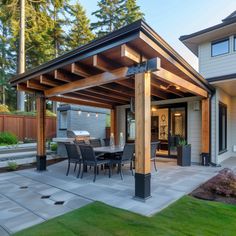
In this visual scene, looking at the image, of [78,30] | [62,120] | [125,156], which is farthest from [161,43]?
[78,30]

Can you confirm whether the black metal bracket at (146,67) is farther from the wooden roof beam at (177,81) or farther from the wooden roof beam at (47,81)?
the wooden roof beam at (47,81)

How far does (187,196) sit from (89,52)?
339cm

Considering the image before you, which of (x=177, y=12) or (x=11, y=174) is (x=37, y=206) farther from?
(x=177, y=12)

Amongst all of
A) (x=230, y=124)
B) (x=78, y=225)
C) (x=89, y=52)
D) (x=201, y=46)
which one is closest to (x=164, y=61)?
(x=89, y=52)

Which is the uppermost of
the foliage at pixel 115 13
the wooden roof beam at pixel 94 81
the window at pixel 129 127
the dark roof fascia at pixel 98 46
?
the foliage at pixel 115 13

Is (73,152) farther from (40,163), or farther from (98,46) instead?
(98,46)

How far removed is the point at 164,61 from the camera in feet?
13.7

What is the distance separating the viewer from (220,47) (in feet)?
26.0

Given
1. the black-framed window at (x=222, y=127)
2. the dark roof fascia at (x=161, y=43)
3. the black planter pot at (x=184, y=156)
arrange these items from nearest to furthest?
1. the dark roof fascia at (x=161, y=43)
2. the black planter pot at (x=184, y=156)
3. the black-framed window at (x=222, y=127)

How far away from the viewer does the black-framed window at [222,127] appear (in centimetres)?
809

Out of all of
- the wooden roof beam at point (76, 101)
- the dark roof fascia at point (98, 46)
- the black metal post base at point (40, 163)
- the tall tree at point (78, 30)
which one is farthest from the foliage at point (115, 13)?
the dark roof fascia at point (98, 46)

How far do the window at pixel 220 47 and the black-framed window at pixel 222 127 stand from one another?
2017 millimetres

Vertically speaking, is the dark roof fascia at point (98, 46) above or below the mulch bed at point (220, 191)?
above

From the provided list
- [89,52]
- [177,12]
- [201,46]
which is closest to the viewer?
[89,52]
